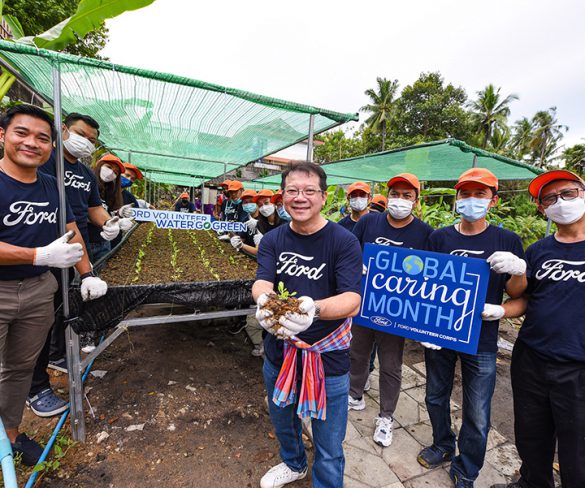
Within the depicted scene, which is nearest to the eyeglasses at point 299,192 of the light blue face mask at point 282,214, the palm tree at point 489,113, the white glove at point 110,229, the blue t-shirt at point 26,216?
the blue t-shirt at point 26,216

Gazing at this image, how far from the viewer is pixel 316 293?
170 cm

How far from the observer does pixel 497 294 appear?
210 centimetres

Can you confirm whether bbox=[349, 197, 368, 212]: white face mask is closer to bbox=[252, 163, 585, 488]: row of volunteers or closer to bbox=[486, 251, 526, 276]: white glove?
bbox=[252, 163, 585, 488]: row of volunteers

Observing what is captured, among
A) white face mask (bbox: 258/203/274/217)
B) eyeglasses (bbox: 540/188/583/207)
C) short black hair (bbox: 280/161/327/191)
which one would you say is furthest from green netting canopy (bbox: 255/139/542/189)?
short black hair (bbox: 280/161/327/191)

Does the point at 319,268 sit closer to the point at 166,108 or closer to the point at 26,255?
the point at 26,255

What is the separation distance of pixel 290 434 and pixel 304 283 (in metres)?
1.12

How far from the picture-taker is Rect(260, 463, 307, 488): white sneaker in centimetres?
207

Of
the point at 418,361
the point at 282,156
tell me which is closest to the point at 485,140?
the point at 282,156

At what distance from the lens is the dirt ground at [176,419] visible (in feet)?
7.27

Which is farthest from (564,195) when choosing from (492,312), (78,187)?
(78,187)

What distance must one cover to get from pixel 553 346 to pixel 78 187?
13.1 ft

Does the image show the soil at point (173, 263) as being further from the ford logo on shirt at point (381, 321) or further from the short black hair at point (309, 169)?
the short black hair at point (309, 169)

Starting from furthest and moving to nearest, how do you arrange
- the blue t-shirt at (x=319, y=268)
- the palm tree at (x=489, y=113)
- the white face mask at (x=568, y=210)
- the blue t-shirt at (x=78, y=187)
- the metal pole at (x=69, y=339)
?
1. the palm tree at (x=489, y=113)
2. the blue t-shirt at (x=78, y=187)
3. the metal pole at (x=69, y=339)
4. the white face mask at (x=568, y=210)
5. the blue t-shirt at (x=319, y=268)

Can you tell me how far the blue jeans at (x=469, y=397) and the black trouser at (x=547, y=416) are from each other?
0.18 metres
